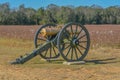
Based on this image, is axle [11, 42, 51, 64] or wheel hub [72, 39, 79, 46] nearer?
axle [11, 42, 51, 64]

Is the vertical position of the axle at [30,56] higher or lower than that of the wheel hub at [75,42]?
lower

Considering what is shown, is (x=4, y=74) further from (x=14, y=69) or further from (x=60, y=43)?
(x=60, y=43)

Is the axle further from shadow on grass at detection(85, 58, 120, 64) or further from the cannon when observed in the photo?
shadow on grass at detection(85, 58, 120, 64)

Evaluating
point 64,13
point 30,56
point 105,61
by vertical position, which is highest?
point 64,13

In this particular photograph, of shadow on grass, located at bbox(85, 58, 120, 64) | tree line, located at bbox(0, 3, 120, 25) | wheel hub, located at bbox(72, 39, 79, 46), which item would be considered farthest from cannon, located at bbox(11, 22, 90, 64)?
tree line, located at bbox(0, 3, 120, 25)

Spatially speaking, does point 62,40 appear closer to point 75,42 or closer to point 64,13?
point 75,42

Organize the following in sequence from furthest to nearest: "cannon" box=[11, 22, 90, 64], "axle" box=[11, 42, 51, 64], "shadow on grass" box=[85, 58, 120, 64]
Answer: "shadow on grass" box=[85, 58, 120, 64], "cannon" box=[11, 22, 90, 64], "axle" box=[11, 42, 51, 64]

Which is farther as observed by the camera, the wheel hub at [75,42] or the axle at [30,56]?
the wheel hub at [75,42]

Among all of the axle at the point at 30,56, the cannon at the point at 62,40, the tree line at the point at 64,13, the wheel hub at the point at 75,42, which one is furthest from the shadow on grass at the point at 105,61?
the tree line at the point at 64,13

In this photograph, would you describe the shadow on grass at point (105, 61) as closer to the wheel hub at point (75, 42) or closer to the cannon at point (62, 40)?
the cannon at point (62, 40)

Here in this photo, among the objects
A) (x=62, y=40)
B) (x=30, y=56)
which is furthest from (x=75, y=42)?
(x=30, y=56)

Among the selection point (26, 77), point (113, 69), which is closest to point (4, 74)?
point (26, 77)

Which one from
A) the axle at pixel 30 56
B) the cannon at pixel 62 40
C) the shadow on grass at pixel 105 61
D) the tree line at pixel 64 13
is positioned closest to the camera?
the axle at pixel 30 56

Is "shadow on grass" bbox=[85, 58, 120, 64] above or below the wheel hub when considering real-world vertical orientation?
below
